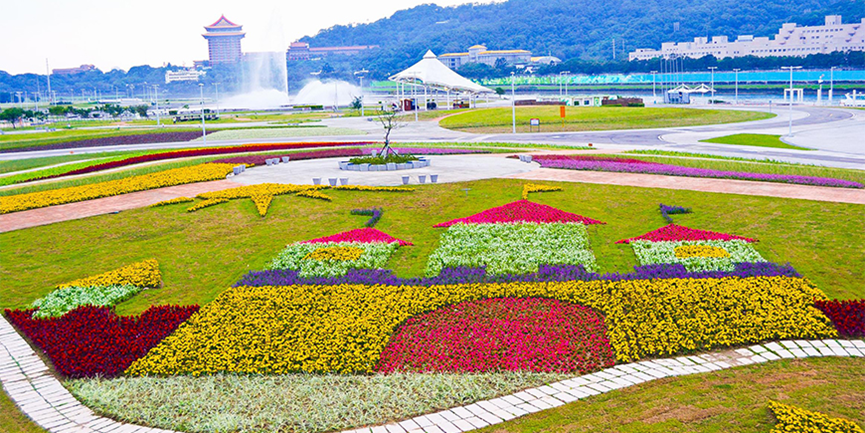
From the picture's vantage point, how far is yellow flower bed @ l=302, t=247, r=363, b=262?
14992 millimetres

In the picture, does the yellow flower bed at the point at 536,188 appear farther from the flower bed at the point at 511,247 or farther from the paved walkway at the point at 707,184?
the flower bed at the point at 511,247

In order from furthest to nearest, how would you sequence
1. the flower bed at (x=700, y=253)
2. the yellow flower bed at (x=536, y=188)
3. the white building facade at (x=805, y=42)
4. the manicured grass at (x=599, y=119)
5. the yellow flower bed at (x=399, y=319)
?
the white building facade at (x=805, y=42), the manicured grass at (x=599, y=119), the yellow flower bed at (x=536, y=188), the flower bed at (x=700, y=253), the yellow flower bed at (x=399, y=319)

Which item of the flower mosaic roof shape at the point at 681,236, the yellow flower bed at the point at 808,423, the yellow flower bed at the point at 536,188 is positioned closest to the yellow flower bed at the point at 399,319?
the yellow flower bed at the point at 808,423

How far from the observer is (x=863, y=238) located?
15398 millimetres

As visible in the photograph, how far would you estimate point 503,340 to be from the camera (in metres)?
10.4

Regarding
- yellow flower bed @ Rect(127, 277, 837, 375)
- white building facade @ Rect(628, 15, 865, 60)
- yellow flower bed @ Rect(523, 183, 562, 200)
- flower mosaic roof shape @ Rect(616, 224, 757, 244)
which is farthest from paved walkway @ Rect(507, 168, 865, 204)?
white building facade @ Rect(628, 15, 865, 60)

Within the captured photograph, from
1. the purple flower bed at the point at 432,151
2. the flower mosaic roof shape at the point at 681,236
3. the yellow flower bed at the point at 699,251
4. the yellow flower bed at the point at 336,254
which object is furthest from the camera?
the purple flower bed at the point at 432,151

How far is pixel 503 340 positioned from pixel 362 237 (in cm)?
697

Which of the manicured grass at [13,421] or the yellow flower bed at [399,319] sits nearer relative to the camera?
the manicured grass at [13,421]

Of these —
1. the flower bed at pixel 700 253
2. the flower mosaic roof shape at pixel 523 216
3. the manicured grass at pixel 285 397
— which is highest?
the flower mosaic roof shape at pixel 523 216

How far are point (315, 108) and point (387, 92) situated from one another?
63.0 m

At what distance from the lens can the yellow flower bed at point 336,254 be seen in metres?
15.0

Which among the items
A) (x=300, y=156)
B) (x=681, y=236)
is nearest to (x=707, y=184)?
(x=681, y=236)

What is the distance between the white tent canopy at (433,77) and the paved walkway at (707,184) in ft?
192
